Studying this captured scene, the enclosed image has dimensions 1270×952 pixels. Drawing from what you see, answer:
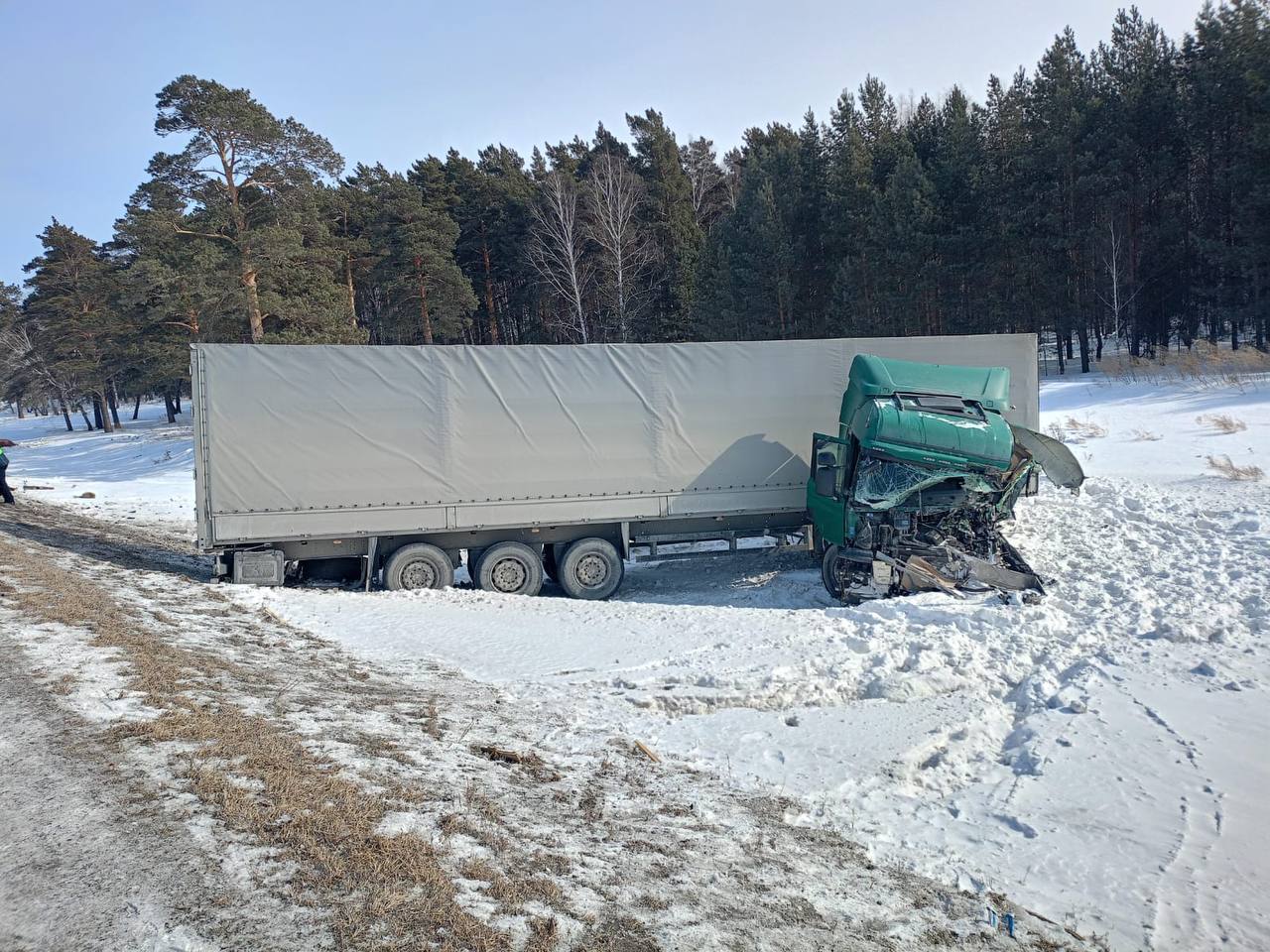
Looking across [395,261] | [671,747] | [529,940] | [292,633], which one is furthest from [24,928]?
[395,261]

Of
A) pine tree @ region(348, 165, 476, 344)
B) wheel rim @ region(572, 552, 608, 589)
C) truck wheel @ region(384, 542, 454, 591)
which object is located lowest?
wheel rim @ region(572, 552, 608, 589)

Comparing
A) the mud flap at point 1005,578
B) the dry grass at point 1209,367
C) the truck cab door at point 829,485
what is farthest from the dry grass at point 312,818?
the dry grass at point 1209,367

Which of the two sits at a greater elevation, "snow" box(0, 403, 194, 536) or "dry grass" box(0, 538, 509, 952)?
"snow" box(0, 403, 194, 536)

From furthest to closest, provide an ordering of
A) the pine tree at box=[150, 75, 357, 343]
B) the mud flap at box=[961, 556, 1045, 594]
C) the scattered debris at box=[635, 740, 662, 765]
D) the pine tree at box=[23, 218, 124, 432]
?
1. the pine tree at box=[23, 218, 124, 432]
2. the pine tree at box=[150, 75, 357, 343]
3. the mud flap at box=[961, 556, 1045, 594]
4. the scattered debris at box=[635, 740, 662, 765]

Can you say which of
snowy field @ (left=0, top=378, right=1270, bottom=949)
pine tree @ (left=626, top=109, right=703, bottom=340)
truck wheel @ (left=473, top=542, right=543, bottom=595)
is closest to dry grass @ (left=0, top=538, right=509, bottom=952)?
snowy field @ (left=0, top=378, right=1270, bottom=949)

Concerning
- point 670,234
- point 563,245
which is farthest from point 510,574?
point 670,234

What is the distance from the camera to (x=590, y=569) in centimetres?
1164

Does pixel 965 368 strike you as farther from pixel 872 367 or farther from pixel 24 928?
pixel 24 928

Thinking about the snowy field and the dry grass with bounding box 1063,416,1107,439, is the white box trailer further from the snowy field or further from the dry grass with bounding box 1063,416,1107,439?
the dry grass with bounding box 1063,416,1107,439

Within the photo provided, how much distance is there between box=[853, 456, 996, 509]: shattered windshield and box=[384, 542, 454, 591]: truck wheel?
18.0ft

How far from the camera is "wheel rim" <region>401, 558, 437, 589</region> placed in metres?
11.2

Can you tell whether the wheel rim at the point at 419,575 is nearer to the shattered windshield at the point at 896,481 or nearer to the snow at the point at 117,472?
the shattered windshield at the point at 896,481

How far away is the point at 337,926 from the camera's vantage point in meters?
3.34

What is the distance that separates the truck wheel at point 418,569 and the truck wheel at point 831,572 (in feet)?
16.3
